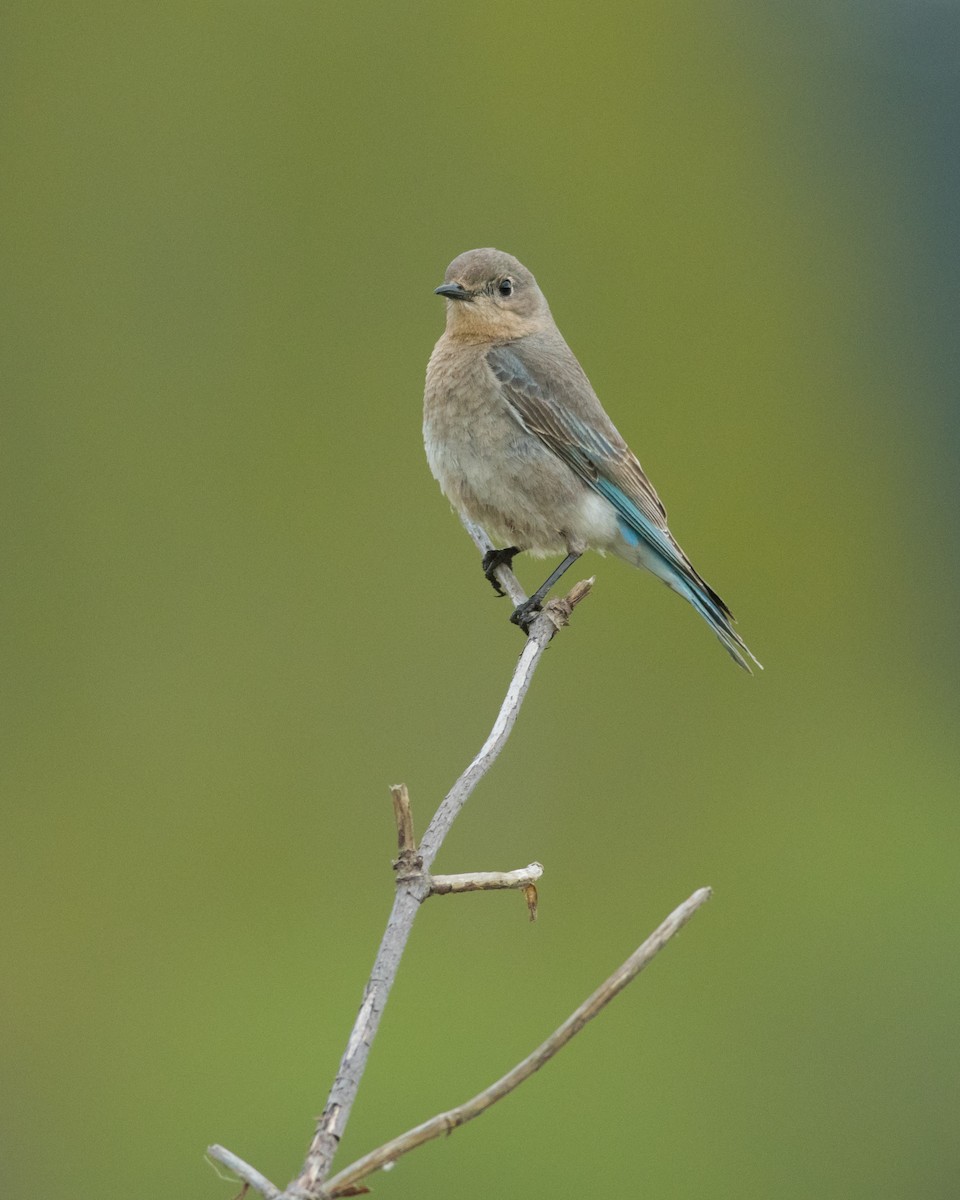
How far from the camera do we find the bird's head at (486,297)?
4660 mm

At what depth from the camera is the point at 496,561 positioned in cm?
440

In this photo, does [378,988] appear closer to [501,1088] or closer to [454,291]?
[501,1088]

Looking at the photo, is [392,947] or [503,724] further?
[503,724]

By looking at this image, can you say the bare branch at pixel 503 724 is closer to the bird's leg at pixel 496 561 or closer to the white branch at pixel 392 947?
the white branch at pixel 392 947

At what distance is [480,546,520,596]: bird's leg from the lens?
440 centimetres

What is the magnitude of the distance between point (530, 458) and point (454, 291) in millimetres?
591

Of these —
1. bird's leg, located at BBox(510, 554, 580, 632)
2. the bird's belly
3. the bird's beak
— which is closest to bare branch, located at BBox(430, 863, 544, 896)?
bird's leg, located at BBox(510, 554, 580, 632)

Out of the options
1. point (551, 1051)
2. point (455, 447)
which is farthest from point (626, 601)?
point (551, 1051)

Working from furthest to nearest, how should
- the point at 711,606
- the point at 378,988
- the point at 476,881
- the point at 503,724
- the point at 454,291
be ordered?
1. the point at 454,291
2. the point at 711,606
3. the point at 503,724
4. the point at 476,881
5. the point at 378,988

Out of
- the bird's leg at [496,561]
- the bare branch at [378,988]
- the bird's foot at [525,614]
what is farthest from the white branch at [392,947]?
the bird's leg at [496,561]

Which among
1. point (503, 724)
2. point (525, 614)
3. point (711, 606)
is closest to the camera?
point (503, 724)

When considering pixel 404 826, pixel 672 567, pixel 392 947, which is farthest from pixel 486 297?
pixel 392 947

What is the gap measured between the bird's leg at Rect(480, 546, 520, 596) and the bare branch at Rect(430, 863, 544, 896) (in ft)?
8.57

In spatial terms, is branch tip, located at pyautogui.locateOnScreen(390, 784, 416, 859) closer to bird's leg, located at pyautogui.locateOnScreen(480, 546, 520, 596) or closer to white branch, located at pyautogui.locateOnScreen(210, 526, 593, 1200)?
white branch, located at pyautogui.locateOnScreen(210, 526, 593, 1200)
